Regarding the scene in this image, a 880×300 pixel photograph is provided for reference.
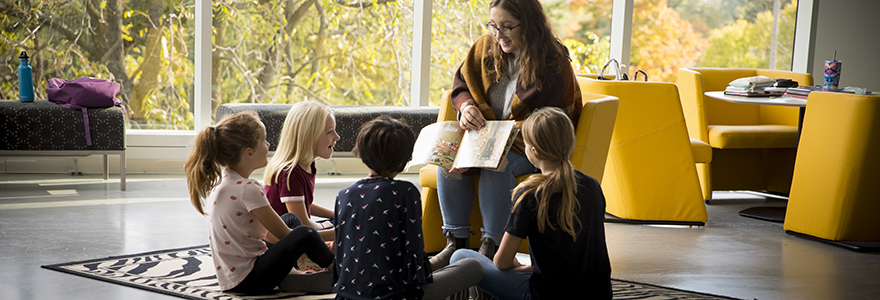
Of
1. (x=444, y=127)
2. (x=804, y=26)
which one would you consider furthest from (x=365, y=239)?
(x=804, y=26)

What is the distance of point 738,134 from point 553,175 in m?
2.77

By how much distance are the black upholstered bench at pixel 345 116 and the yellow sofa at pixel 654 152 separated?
1437 mm

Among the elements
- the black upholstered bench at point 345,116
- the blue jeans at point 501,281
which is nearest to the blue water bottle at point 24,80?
the black upholstered bench at point 345,116

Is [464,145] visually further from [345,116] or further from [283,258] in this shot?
[345,116]

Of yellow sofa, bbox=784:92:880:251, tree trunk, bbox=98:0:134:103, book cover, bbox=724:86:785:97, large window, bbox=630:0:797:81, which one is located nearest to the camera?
yellow sofa, bbox=784:92:880:251

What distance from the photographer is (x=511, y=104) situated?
2.81m

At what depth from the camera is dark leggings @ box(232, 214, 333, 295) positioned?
7.35 feet

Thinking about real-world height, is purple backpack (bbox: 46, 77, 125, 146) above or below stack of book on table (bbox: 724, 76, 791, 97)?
below

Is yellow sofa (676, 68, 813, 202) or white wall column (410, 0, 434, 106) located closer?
yellow sofa (676, 68, 813, 202)

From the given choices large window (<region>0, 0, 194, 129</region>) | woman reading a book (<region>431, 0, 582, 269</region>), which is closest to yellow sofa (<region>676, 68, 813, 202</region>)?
woman reading a book (<region>431, 0, 582, 269</region>)

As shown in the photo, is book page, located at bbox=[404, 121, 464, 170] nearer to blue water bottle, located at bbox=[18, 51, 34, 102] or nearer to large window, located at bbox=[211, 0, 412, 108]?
blue water bottle, located at bbox=[18, 51, 34, 102]

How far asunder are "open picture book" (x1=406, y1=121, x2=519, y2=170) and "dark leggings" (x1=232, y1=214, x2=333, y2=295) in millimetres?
451

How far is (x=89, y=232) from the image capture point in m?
3.31

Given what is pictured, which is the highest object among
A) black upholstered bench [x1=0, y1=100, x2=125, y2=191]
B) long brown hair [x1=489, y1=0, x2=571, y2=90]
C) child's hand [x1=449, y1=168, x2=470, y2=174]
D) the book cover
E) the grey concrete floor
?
long brown hair [x1=489, y1=0, x2=571, y2=90]
